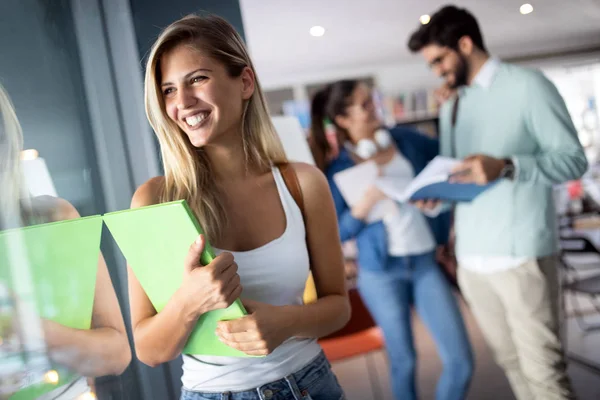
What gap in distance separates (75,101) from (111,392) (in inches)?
18.1

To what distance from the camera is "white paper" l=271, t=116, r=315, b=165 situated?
1203 millimetres

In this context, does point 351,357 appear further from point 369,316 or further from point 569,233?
point 569,233

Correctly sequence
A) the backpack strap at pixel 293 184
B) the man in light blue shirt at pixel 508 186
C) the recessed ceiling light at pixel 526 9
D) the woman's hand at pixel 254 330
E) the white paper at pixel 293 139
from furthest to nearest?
the recessed ceiling light at pixel 526 9 < the man in light blue shirt at pixel 508 186 < the white paper at pixel 293 139 < the backpack strap at pixel 293 184 < the woman's hand at pixel 254 330

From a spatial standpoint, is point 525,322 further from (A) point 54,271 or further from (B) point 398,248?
(A) point 54,271

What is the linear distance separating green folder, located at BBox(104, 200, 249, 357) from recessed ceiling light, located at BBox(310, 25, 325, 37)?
931mm

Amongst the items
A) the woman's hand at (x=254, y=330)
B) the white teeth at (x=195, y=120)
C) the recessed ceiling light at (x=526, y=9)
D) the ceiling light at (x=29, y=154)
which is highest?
the recessed ceiling light at (x=526, y=9)

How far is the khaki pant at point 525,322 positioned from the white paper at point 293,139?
2.07ft

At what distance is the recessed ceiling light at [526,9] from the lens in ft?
5.23

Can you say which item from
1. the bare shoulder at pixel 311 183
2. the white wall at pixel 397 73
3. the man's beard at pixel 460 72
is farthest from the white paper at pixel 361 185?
the bare shoulder at pixel 311 183

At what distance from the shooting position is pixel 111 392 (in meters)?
0.83

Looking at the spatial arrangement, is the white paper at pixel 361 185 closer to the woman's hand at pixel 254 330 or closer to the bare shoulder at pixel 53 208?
the woman's hand at pixel 254 330

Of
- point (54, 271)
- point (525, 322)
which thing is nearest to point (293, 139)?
point (54, 271)

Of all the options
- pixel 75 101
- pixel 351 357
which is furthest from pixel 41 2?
pixel 351 357

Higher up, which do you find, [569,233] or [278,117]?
[278,117]
